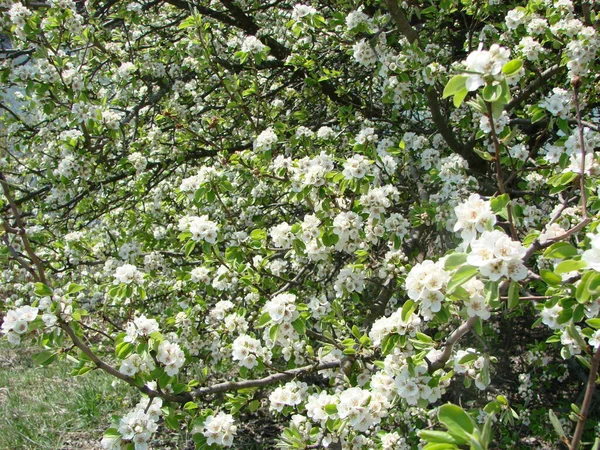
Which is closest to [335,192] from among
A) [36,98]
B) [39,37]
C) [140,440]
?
[140,440]

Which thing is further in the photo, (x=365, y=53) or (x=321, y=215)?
(x=365, y=53)

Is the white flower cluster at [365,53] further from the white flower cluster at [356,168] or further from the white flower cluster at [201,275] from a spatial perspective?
the white flower cluster at [201,275]

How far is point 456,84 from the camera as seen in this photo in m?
1.41

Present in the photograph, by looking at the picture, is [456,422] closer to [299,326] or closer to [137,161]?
[299,326]

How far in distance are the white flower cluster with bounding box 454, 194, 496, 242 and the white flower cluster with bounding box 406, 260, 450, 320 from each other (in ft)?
0.41

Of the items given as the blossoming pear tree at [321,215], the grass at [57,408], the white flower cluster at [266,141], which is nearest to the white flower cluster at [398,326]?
the blossoming pear tree at [321,215]

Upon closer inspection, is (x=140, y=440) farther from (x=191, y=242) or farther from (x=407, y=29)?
(x=407, y=29)

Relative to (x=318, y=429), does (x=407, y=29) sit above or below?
above

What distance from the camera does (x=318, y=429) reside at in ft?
7.23

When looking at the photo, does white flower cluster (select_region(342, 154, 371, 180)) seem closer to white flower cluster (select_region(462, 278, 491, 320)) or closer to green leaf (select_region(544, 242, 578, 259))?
white flower cluster (select_region(462, 278, 491, 320))

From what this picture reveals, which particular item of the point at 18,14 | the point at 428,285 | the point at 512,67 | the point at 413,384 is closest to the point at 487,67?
the point at 512,67

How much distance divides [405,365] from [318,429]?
1.85 ft

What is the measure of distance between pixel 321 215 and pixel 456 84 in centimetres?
122

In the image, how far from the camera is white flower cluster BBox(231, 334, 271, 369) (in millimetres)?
2385
